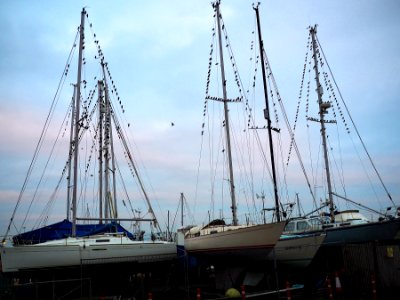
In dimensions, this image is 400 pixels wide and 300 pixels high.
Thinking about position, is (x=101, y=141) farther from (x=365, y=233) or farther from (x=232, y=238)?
(x=365, y=233)

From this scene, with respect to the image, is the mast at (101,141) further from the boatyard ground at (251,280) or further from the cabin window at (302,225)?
the cabin window at (302,225)

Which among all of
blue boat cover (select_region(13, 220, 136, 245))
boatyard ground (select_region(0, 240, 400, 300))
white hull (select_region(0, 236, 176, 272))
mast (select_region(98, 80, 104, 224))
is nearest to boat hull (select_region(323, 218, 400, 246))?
boatyard ground (select_region(0, 240, 400, 300))

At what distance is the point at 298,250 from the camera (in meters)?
15.6

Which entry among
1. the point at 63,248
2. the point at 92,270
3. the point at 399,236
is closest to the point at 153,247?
the point at 92,270

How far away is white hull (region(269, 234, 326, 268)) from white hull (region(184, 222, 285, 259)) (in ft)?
2.82

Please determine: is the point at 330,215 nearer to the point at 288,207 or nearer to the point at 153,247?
the point at 288,207

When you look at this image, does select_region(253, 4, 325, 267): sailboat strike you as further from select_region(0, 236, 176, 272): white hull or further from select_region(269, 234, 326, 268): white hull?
select_region(0, 236, 176, 272): white hull

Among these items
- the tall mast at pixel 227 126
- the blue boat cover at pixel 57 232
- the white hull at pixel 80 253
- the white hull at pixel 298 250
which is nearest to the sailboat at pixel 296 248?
the white hull at pixel 298 250

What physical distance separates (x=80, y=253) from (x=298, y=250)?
31.7 feet

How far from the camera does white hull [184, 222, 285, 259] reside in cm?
1393

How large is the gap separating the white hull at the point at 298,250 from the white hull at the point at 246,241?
86 centimetres

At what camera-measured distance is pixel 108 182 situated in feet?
73.1

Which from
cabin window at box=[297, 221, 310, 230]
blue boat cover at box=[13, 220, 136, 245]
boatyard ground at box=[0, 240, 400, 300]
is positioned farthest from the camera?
cabin window at box=[297, 221, 310, 230]

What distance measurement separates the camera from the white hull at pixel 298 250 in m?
15.1
